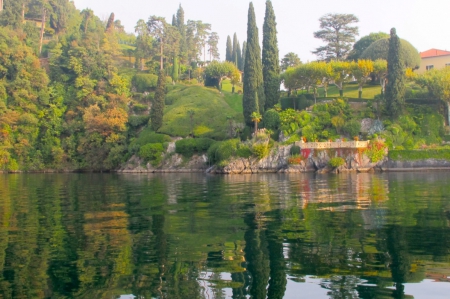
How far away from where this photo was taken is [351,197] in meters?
28.5

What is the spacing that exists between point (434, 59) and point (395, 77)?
3306 centimetres

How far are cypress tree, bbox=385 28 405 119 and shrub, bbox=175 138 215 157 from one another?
27677mm

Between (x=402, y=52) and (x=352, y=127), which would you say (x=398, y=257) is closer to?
(x=352, y=127)

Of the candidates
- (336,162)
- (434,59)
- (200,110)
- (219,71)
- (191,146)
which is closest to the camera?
(336,162)

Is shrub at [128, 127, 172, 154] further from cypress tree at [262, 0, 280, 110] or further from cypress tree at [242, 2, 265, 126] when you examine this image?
cypress tree at [262, 0, 280, 110]

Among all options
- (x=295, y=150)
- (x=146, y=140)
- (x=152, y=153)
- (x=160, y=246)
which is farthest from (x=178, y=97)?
(x=160, y=246)

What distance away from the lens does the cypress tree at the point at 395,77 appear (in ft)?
214

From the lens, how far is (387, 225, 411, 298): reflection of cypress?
10.7m

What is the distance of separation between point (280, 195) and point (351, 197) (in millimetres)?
4730

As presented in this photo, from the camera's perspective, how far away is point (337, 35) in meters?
99.5

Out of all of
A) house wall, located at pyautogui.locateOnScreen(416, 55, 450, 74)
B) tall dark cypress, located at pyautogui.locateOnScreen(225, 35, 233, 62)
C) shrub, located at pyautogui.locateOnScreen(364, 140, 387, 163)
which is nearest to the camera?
shrub, located at pyautogui.locateOnScreen(364, 140, 387, 163)

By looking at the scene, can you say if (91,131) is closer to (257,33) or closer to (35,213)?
(257,33)

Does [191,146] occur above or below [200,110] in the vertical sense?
below

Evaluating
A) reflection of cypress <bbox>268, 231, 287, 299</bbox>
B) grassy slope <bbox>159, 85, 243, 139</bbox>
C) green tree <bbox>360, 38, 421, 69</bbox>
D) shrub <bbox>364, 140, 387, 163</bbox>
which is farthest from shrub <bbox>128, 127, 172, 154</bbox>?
reflection of cypress <bbox>268, 231, 287, 299</bbox>
